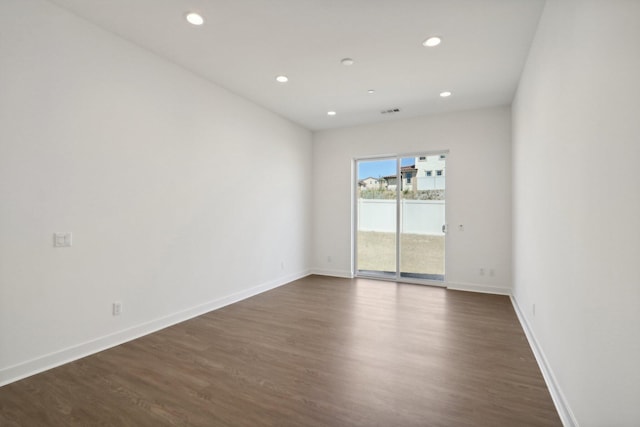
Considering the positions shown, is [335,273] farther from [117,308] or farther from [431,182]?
[117,308]

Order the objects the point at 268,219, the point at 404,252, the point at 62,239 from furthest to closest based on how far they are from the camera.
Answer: the point at 404,252 → the point at 268,219 → the point at 62,239

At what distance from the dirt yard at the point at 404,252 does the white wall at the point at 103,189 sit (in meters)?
2.50

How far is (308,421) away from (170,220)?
257 cm

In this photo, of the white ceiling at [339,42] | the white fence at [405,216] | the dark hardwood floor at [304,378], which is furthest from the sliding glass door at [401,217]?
the dark hardwood floor at [304,378]

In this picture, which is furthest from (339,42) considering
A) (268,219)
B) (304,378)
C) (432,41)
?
(304,378)

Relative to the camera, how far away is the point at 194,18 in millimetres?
2637

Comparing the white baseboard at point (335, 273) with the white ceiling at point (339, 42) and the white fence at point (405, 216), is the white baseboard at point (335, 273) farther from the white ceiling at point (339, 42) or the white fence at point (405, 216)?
the white ceiling at point (339, 42)

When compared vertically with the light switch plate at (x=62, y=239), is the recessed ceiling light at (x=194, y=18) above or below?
above

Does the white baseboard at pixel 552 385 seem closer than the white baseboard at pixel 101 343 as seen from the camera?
Yes

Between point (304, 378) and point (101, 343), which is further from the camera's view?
point (101, 343)

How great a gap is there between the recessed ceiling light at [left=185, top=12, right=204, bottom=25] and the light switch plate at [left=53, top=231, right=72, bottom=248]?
210 centimetres

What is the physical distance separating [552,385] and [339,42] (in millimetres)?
3335

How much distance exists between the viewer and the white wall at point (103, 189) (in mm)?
2299

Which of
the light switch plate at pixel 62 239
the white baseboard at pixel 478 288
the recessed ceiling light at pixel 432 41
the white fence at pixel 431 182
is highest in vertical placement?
the recessed ceiling light at pixel 432 41
